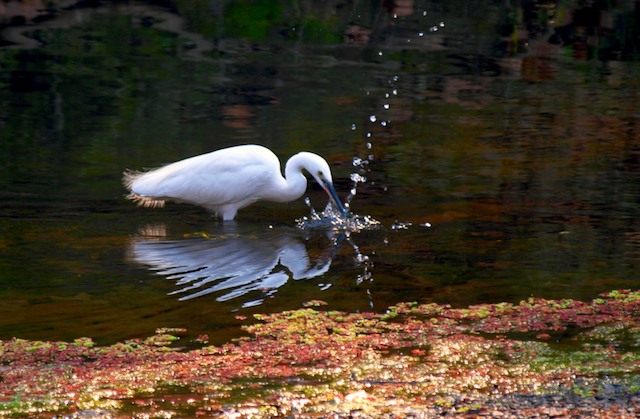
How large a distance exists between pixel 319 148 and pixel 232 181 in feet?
8.78

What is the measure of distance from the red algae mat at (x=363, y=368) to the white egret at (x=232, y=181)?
8.89ft

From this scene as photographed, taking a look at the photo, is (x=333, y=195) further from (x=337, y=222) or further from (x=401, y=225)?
(x=401, y=225)

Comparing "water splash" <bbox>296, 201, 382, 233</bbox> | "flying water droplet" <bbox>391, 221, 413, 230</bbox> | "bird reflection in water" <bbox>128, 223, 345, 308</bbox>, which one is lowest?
"bird reflection in water" <bbox>128, 223, 345, 308</bbox>

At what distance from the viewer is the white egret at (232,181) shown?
370 inches

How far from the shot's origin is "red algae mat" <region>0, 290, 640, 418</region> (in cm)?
507

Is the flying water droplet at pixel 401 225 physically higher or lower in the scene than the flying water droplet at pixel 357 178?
lower

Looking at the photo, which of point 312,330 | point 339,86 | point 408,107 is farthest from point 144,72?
point 312,330

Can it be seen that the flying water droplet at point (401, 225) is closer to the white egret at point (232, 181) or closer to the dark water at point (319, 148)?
the dark water at point (319, 148)

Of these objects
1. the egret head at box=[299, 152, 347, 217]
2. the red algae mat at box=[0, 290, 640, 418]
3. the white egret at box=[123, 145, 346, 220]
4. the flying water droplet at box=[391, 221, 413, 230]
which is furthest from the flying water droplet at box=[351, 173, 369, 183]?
the red algae mat at box=[0, 290, 640, 418]

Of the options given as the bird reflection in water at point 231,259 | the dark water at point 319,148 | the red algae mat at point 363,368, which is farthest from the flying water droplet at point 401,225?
the red algae mat at point 363,368

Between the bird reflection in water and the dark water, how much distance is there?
0.09ft

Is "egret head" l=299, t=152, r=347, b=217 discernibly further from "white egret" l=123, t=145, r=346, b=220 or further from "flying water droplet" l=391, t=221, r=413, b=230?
"flying water droplet" l=391, t=221, r=413, b=230

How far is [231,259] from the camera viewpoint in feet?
27.2

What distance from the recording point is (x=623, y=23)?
19.3 m
